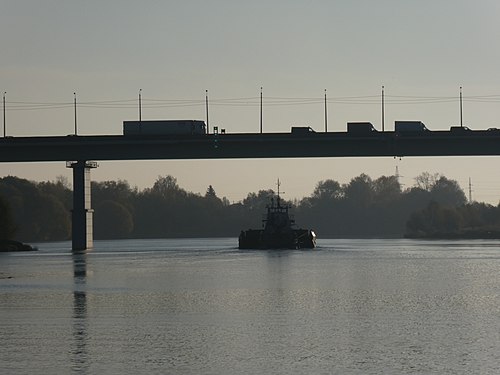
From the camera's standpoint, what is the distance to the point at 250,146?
15762cm

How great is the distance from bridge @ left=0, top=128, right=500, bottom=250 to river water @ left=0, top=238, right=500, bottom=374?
49400 millimetres

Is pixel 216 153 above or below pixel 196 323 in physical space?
above

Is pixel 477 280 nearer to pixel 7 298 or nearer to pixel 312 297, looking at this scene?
pixel 312 297

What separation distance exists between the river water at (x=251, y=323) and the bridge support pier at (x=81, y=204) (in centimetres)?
6919

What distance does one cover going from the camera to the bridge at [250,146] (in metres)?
151

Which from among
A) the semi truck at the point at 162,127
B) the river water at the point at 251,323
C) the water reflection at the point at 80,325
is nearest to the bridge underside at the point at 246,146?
the semi truck at the point at 162,127

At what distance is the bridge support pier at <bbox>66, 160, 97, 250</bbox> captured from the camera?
565 ft

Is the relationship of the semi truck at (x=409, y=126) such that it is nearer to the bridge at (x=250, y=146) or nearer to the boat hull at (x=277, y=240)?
the bridge at (x=250, y=146)

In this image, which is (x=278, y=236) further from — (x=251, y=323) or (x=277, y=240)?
(x=251, y=323)

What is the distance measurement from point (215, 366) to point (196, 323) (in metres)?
13.8

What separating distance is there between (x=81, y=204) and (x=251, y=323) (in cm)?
11855

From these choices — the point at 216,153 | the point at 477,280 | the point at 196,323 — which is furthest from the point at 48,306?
the point at 216,153

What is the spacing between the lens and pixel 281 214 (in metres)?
183

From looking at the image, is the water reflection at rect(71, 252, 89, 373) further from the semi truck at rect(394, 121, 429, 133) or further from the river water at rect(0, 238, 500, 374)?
the semi truck at rect(394, 121, 429, 133)
